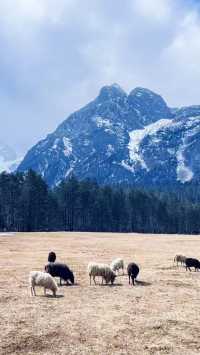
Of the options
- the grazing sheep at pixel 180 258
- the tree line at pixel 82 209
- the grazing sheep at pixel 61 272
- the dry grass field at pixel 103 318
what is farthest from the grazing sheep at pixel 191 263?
the tree line at pixel 82 209

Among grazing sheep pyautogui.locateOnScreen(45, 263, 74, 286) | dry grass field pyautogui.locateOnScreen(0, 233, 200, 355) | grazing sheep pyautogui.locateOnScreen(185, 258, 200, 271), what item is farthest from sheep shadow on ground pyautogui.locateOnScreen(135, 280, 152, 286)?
grazing sheep pyautogui.locateOnScreen(185, 258, 200, 271)

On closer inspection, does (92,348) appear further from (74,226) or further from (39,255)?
(74,226)

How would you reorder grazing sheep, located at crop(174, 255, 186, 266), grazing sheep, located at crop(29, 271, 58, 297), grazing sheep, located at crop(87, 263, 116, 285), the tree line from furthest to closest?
1. the tree line
2. grazing sheep, located at crop(174, 255, 186, 266)
3. grazing sheep, located at crop(87, 263, 116, 285)
4. grazing sheep, located at crop(29, 271, 58, 297)

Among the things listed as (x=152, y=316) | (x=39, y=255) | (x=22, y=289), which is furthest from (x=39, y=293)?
(x=39, y=255)

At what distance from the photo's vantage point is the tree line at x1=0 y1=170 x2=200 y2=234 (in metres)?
131

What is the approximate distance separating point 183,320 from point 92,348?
6.12 m

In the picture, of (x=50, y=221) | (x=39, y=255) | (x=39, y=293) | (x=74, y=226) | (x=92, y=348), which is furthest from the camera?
(x=74, y=226)

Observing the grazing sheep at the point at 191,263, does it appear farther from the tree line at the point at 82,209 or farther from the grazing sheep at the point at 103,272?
the tree line at the point at 82,209

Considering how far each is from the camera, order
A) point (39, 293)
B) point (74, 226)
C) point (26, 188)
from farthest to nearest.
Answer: point (74, 226) < point (26, 188) < point (39, 293)

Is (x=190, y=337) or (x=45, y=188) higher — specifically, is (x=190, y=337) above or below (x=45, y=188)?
below

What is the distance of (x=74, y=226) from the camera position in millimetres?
156125

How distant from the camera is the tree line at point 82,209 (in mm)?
130625

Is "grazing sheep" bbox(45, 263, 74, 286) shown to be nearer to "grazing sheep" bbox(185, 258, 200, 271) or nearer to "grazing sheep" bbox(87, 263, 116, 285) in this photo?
"grazing sheep" bbox(87, 263, 116, 285)

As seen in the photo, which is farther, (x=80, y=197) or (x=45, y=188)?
(x=80, y=197)
